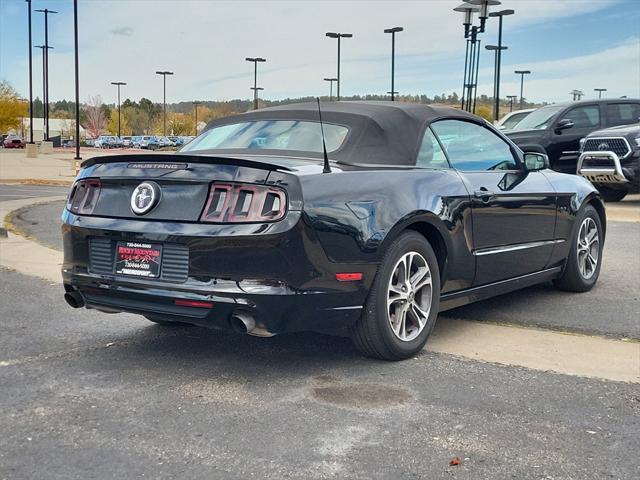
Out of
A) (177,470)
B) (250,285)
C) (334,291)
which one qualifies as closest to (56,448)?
(177,470)

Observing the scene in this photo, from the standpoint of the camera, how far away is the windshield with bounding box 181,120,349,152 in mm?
4582

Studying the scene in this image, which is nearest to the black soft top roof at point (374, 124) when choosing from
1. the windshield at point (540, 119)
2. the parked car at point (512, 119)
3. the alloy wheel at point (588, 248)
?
the alloy wheel at point (588, 248)

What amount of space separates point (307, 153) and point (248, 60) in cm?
5598

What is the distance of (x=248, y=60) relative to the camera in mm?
58594

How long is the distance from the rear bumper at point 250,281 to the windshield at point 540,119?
12699mm

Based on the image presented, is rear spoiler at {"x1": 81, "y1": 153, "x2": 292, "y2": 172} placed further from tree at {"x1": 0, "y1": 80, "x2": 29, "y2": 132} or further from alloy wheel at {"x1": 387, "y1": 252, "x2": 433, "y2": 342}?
tree at {"x1": 0, "y1": 80, "x2": 29, "y2": 132}

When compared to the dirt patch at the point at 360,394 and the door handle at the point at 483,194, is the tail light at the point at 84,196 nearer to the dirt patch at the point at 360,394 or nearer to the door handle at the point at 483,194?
the dirt patch at the point at 360,394

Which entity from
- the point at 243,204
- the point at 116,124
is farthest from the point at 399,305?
the point at 116,124

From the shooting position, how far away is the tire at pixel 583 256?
6078 mm

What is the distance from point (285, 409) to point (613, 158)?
11.0 meters

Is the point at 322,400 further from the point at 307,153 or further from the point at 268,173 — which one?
the point at 307,153

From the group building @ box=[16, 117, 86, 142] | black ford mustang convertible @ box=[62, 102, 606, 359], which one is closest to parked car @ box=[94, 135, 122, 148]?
building @ box=[16, 117, 86, 142]

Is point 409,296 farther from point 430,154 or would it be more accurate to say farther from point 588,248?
point 588,248

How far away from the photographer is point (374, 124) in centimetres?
458
